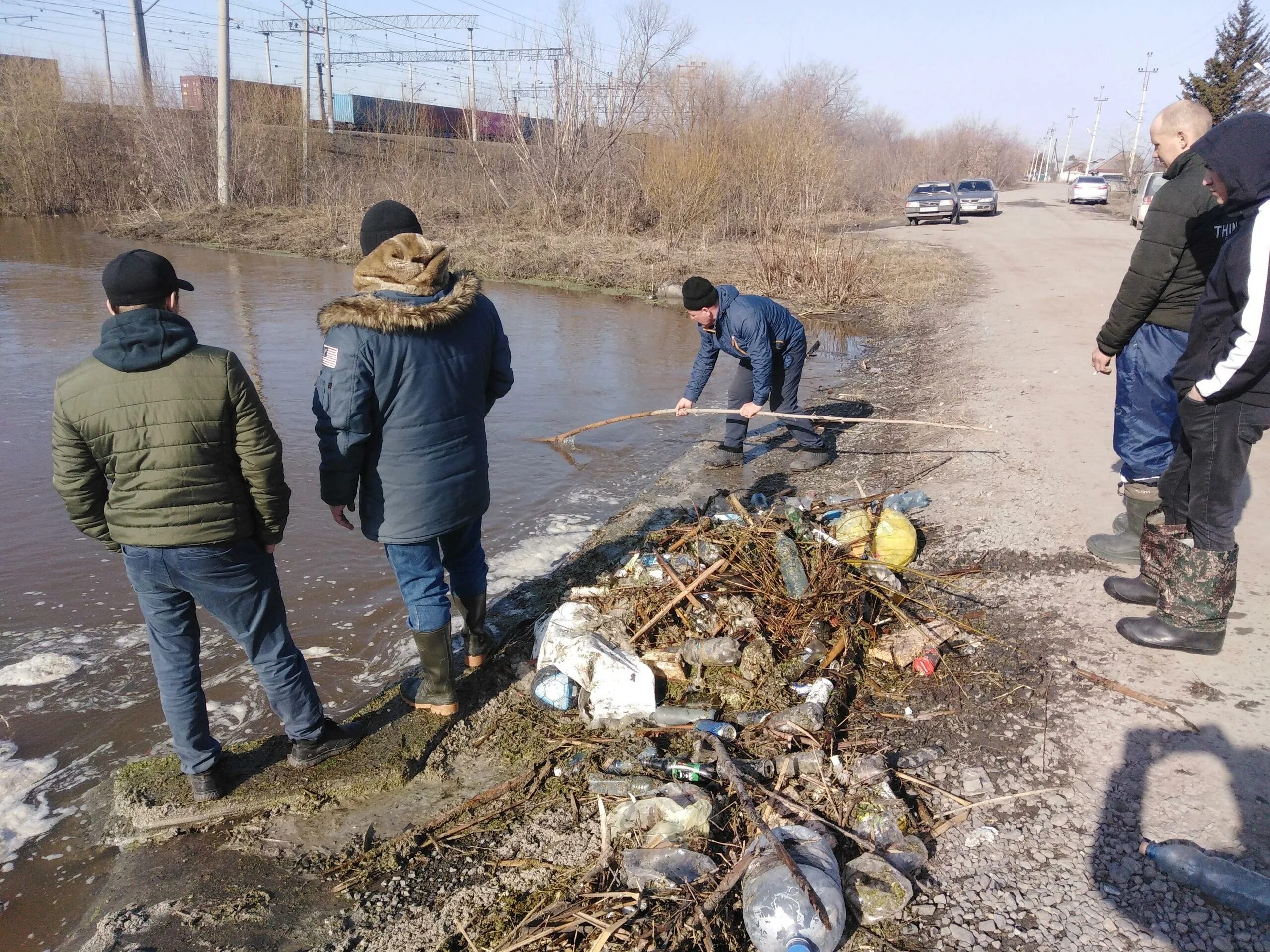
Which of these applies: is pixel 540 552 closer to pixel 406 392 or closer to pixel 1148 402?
pixel 406 392

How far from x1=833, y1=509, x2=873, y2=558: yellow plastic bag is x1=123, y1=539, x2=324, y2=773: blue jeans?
2975 mm

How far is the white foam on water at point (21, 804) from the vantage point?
3.15m

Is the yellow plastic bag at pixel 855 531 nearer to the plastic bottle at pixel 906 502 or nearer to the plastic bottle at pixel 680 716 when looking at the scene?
the plastic bottle at pixel 906 502

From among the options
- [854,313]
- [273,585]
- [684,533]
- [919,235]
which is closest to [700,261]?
[854,313]

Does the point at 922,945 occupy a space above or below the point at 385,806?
above

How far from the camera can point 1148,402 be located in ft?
13.5

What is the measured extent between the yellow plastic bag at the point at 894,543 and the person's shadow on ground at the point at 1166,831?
1.70 m

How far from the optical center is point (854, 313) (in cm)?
1468

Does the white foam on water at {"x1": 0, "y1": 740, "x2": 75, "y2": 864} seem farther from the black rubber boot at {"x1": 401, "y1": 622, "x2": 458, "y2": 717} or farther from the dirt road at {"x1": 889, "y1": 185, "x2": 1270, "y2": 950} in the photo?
the dirt road at {"x1": 889, "y1": 185, "x2": 1270, "y2": 950}

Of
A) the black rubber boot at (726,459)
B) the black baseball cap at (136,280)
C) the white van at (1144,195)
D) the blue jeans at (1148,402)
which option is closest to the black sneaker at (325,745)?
the black baseball cap at (136,280)

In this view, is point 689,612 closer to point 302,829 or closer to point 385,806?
point 385,806

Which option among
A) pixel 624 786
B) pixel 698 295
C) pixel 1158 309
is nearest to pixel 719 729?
pixel 624 786

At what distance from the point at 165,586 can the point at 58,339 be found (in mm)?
10519

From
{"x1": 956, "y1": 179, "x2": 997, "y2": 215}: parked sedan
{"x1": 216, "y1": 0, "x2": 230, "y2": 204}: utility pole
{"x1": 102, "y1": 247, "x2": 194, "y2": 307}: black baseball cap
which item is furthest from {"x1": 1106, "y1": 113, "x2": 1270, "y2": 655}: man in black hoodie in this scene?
{"x1": 956, "y1": 179, "x2": 997, "y2": 215}: parked sedan
